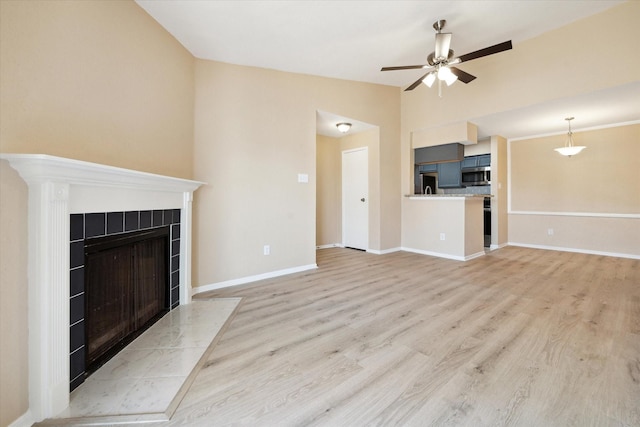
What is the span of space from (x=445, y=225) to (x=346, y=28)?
10.8 feet

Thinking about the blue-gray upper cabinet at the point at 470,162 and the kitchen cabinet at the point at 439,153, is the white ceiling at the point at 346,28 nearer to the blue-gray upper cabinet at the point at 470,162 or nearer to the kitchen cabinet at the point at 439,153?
the kitchen cabinet at the point at 439,153

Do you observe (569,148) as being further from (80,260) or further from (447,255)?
(80,260)

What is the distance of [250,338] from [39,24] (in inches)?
84.1

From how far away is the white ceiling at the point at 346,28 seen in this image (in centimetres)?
227

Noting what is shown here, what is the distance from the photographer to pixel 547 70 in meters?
3.12

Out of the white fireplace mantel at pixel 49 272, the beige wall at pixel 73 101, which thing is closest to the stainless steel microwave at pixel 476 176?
the beige wall at pixel 73 101

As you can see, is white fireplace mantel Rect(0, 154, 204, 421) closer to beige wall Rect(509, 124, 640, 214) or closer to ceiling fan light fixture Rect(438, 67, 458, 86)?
ceiling fan light fixture Rect(438, 67, 458, 86)

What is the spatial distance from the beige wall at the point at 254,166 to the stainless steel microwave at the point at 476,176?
376 centimetres

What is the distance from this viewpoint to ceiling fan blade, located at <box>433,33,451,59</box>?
2.65 metres

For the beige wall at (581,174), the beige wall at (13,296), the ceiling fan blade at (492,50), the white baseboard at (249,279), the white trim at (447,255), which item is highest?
the ceiling fan blade at (492,50)

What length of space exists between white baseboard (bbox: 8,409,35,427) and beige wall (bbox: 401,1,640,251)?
514 cm

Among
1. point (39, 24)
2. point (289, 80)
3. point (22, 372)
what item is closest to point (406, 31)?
point (289, 80)

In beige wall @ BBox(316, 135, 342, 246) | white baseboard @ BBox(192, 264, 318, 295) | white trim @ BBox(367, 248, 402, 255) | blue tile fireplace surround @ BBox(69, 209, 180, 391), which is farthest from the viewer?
beige wall @ BBox(316, 135, 342, 246)

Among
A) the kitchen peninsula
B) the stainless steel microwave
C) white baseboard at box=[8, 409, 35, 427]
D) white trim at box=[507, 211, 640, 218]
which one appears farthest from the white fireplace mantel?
white trim at box=[507, 211, 640, 218]
